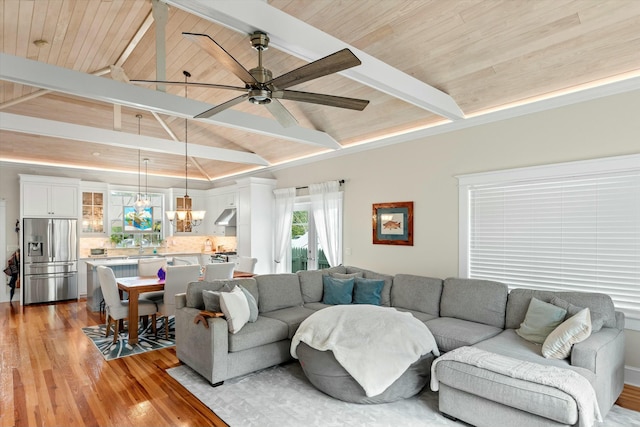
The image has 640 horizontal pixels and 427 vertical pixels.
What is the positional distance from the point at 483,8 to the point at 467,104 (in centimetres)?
142

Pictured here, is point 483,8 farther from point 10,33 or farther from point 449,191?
point 10,33

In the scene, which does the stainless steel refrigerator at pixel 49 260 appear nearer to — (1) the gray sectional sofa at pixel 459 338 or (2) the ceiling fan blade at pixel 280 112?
(1) the gray sectional sofa at pixel 459 338

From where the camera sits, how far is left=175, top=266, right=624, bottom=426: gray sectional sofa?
2.60 metres

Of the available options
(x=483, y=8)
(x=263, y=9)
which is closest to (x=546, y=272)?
(x=483, y=8)

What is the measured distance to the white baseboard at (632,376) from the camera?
3.44 meters

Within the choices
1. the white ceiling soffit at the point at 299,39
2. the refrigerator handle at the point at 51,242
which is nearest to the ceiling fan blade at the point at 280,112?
the white ceiling soffit at the point at 299,39

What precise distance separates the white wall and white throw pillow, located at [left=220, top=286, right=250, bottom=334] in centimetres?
256

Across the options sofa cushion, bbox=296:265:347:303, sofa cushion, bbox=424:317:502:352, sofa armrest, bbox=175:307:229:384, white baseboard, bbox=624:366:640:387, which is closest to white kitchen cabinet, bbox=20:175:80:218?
sofa armrest, bbox=175:307:229:384

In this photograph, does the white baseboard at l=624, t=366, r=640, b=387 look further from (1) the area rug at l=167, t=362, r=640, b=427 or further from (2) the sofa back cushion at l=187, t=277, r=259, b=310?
(2) the sofa back cushion at l=187, t=277, r=259, b=310

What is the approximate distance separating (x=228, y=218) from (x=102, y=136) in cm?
330

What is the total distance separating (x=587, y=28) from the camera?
121 inches

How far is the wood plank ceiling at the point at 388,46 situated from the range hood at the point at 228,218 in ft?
9.98

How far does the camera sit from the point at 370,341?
3191 millimetres

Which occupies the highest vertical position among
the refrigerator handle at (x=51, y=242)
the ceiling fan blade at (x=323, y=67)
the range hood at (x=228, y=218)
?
the ceiling fan blade at (x=323, y=67)
